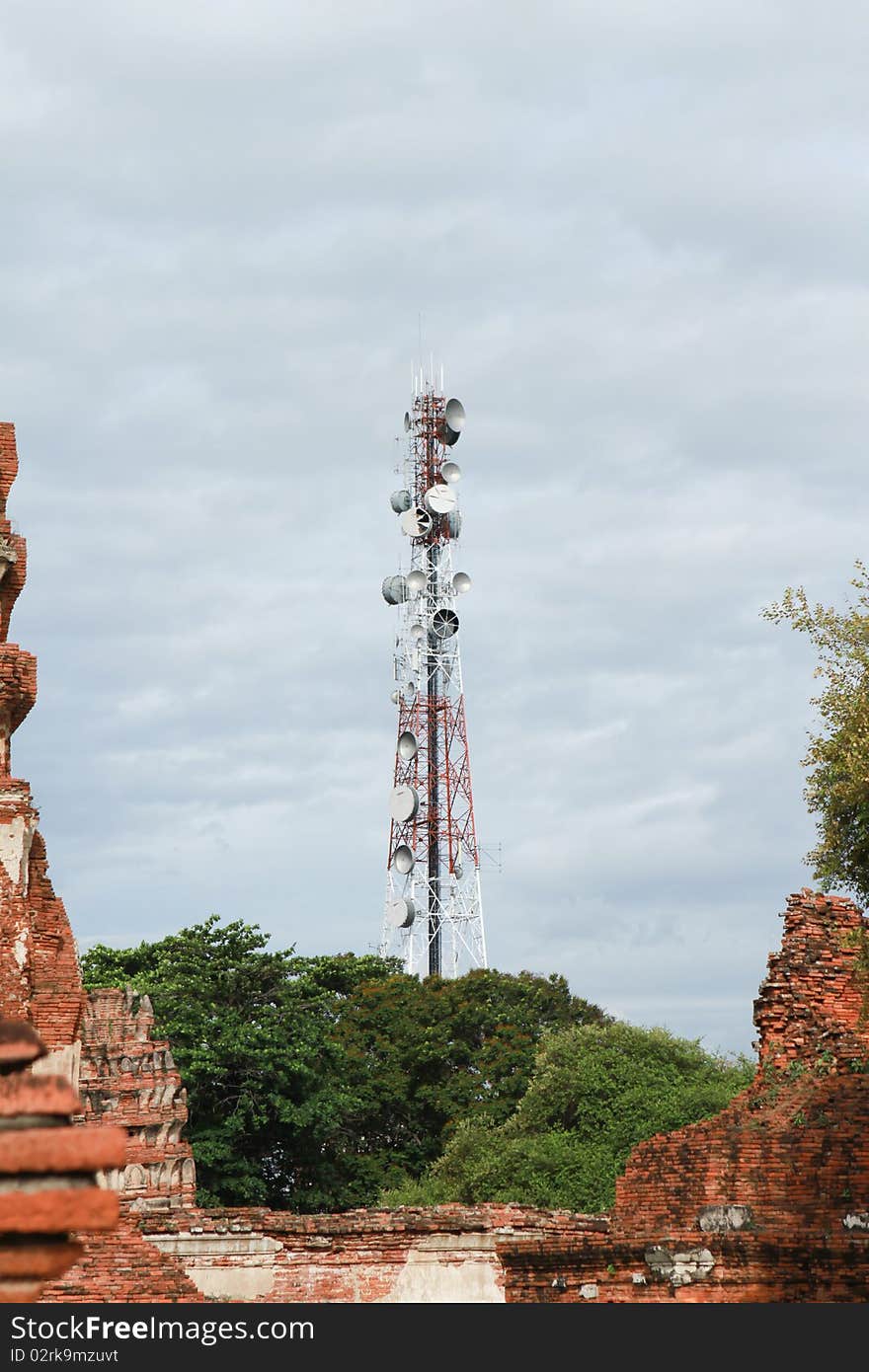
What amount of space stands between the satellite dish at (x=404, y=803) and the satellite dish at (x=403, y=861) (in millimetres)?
905

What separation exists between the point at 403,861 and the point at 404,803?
5.91 feet

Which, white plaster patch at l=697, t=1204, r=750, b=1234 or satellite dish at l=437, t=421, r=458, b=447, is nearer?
white plaster patch at l=697, t=1204, r=750, b=1234

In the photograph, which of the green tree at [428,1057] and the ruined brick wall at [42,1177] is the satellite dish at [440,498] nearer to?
the green tree at [428,1057]

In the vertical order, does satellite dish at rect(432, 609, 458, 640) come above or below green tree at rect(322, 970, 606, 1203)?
above

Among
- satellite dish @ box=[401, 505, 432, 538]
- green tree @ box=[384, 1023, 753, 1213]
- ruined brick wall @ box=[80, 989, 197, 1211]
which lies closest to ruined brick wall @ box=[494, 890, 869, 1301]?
ruined brick wall @ box=[80, 989, 197, 1211]

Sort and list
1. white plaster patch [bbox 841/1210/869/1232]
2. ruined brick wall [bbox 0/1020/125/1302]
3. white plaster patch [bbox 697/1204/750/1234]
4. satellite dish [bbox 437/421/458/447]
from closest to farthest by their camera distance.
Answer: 1. ruined brick wall [bbox 0/1020/125/1302]
2. white plaster patch [bbox 841/1210/869/1232]
3. white plaster patch [bbox 697/1204/750/1234]
4. satellite dish [bbox 437/421/458/447]

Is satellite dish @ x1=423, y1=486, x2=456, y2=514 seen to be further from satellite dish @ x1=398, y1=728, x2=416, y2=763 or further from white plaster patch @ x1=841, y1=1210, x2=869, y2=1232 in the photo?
white plaster patch @ x1=841, y1=1210, x2=869, y2=1232

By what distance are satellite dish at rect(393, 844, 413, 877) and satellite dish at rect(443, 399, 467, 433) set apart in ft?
46.4

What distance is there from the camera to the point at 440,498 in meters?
59.9

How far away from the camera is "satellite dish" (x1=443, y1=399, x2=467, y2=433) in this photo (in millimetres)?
60938

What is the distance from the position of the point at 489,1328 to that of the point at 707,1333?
1793 millimetres

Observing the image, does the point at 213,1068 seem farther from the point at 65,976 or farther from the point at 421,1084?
the point at 65,976

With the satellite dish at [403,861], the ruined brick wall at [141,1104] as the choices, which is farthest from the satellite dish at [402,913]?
the ruined brick wall at [141,1104]

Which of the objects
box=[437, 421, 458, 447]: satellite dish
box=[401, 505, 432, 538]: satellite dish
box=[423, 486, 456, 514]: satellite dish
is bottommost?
box=[401, 505, 432, 538]: satellite dish
